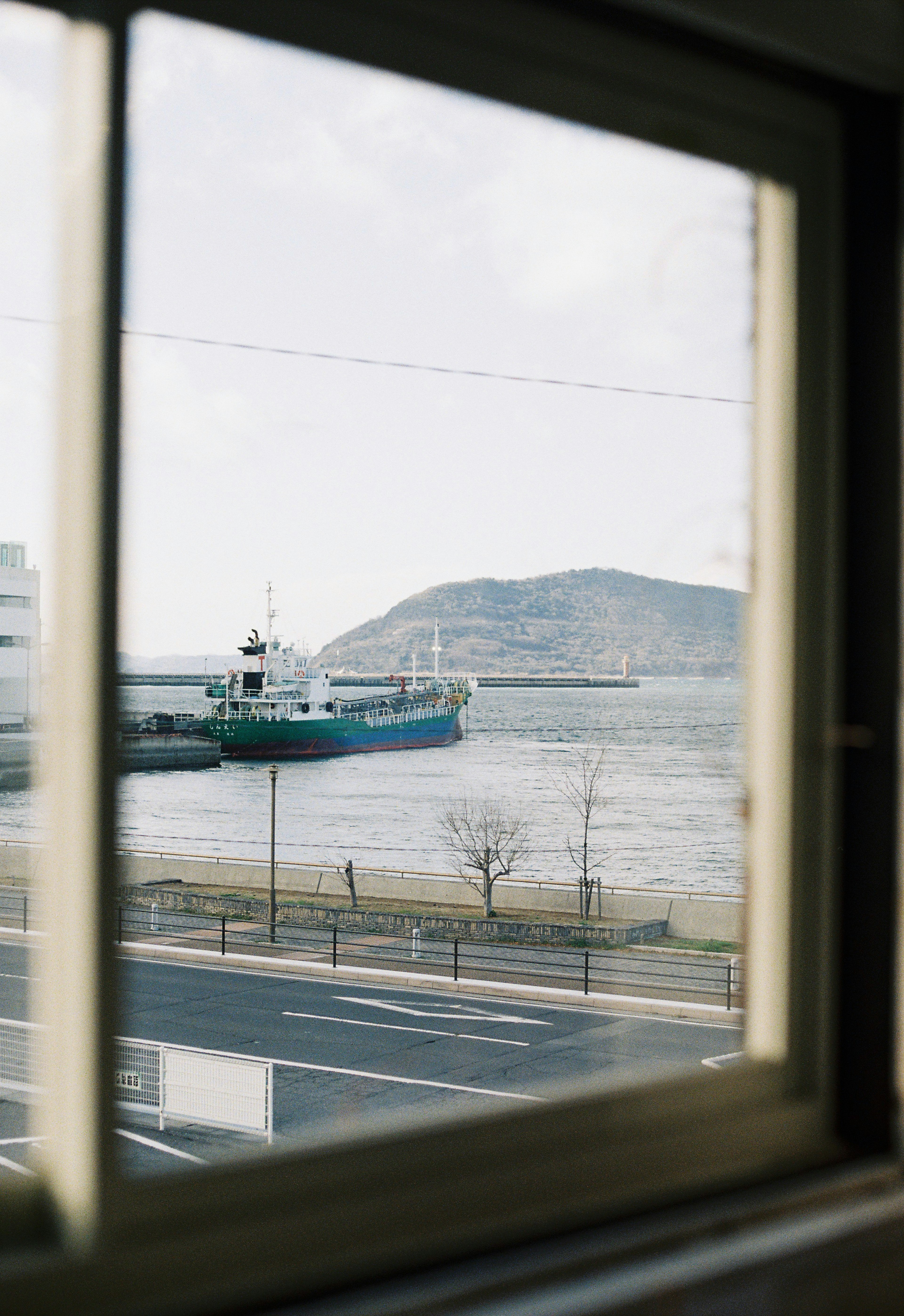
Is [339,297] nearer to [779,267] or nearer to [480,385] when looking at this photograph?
[480,385]

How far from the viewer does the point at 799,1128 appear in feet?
3.06

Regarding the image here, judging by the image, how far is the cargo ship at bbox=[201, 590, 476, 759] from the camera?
4.02 feet

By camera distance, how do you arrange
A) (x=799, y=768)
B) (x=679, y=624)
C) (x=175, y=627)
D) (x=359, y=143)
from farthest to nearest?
(x=359, y=143) < (x=679, y=624) < (x=799, y=768) < (x=175, y=627)

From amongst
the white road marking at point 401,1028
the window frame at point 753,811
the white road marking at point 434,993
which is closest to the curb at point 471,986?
the white road marking at point 434,993

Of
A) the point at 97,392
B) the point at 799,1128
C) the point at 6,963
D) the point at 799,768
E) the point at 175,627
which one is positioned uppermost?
the point at 97,392

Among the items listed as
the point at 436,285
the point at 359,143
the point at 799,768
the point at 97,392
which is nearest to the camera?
the point at 97,392

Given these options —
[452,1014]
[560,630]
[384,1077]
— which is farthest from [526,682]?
[452,1014]

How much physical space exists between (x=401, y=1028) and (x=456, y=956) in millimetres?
1000

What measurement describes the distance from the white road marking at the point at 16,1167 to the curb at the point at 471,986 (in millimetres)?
227

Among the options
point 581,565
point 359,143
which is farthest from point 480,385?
point 359,143

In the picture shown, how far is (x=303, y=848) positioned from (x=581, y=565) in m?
0.83

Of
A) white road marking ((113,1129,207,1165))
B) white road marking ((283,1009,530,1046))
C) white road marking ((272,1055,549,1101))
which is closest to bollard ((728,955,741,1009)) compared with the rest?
white road marking ((113,1129,207,1165))

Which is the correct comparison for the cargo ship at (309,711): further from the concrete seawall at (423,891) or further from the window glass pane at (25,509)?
the window glass pane at (25,509)

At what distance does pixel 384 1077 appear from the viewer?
496 cm
